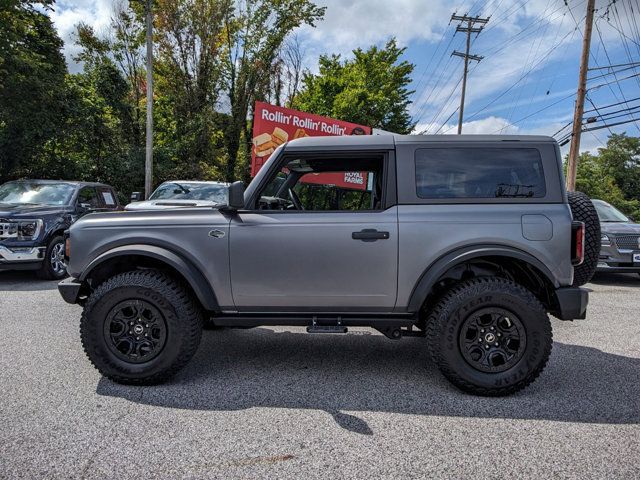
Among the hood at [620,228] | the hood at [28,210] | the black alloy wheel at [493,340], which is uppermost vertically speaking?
the hood at [28,210]

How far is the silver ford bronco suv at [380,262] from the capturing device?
11.0 feet

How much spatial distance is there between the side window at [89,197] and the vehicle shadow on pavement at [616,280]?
10.4 m

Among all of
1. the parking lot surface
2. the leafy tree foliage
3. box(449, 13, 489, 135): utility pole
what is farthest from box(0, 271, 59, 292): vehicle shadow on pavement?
the leafy tree foliage

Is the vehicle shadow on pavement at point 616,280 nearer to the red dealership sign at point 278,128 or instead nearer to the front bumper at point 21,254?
the red dealership sign at point 278,128

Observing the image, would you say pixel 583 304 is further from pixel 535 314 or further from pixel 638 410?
pixel 638 410

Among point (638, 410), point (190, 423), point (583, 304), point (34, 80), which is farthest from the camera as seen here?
point (34, 80)

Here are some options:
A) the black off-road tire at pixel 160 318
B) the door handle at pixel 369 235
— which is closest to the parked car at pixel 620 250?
the door handle at pixel 369 235

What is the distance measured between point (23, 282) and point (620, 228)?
11.1 m

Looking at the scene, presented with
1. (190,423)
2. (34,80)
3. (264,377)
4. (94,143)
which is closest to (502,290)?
(264,377)

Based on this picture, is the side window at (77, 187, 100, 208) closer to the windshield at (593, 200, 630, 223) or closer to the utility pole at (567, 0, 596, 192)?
the windshield at (593, 200, 630, 223)

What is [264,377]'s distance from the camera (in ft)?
12.1

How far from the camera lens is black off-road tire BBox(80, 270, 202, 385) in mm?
3443

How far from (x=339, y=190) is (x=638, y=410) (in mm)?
2750

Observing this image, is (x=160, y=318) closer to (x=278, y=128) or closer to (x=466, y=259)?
(x=466, y=259)
